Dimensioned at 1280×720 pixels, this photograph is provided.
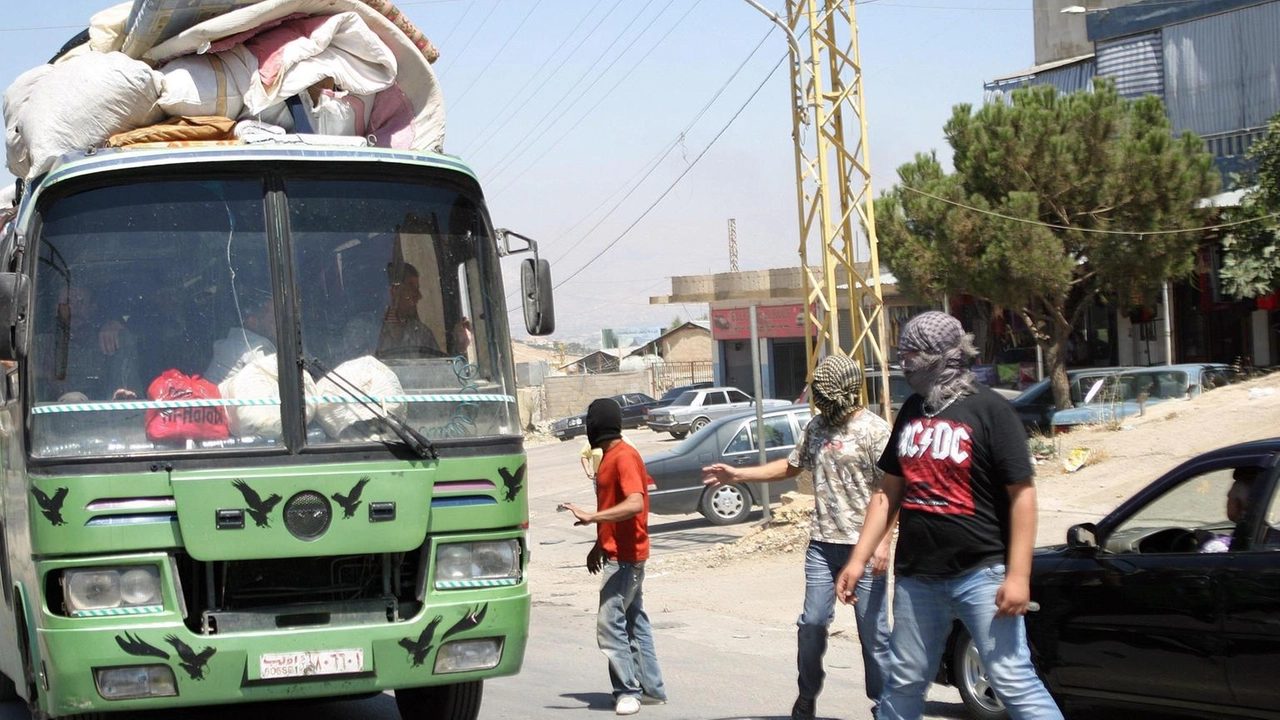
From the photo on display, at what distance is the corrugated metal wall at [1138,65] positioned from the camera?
34.2m

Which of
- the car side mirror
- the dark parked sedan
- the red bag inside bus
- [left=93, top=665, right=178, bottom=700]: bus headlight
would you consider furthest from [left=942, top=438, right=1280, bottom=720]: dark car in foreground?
the dark parked sedan

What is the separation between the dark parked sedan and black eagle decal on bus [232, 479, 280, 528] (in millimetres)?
14315

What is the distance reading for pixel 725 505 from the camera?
20.1m

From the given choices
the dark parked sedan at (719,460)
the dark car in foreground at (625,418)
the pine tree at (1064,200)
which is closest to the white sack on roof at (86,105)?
the dark parked sedan at (719,460)

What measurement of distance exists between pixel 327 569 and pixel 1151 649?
3.60 meters

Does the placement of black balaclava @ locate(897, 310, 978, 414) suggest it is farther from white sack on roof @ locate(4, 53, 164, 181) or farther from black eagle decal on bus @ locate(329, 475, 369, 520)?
white sack on roof @ locate(4, 53, 164, 181)

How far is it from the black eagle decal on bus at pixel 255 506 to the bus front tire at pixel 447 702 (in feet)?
5.36

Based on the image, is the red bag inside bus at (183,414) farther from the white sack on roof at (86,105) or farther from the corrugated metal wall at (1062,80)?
the corrugated metal wall at (1062,80)

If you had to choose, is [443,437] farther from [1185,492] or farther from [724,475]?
[1185,492]

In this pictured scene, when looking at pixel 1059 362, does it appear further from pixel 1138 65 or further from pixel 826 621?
pixel 826 621

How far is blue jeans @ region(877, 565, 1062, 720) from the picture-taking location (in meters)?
4.70

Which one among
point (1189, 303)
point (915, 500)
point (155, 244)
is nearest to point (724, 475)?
point (915, 500)

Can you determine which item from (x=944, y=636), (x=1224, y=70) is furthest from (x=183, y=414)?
(x=1224, y=70)

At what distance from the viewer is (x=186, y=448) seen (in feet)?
18.5
